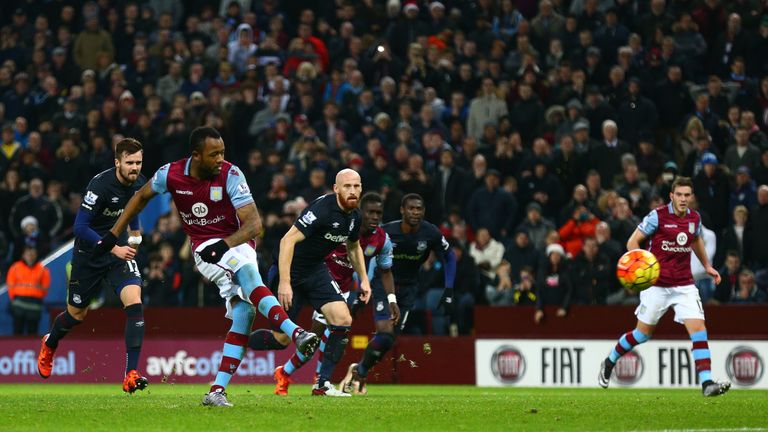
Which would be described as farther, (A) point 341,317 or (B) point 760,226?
(B) point 760,226

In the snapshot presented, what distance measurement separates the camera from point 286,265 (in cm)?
1285

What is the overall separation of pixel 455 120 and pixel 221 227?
1286 centimetres

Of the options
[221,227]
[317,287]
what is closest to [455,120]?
[317,287]

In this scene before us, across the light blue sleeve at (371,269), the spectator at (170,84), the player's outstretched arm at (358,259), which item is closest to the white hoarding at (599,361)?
the light blue sleeve at (371,269)

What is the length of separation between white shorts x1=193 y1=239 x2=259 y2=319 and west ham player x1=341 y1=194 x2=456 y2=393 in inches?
169

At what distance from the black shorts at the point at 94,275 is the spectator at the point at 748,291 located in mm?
9748

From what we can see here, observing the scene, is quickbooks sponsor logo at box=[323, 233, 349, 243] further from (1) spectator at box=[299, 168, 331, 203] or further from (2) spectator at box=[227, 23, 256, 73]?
(2) spectator at box=[227, 23, 256, 73]

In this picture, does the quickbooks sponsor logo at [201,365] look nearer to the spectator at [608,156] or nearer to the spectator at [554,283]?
the spectator at [554,283]

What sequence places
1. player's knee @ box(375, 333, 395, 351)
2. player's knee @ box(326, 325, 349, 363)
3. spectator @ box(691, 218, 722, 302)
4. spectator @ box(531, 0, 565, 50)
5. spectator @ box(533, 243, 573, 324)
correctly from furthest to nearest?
spectator @ box(531, 0, 565, 50) → spectator @ box(533, 243, 573, 324) → spectator @ box(691, 218, 722, 302) → player's knee @ box(375, 333, 395, 351) → player's knee @ box(326, 325, 349, 363)

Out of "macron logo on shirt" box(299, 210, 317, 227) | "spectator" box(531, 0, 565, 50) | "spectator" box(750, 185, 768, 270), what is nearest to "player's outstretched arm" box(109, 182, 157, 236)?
"macron logo on shirt" box(299, 210, 317, 227)

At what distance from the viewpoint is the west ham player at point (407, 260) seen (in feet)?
53.4

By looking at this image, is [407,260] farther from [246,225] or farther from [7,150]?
[7,150]

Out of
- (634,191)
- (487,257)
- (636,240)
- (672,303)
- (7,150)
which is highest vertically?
(7,150)

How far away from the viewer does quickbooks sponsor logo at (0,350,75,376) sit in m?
22.6
